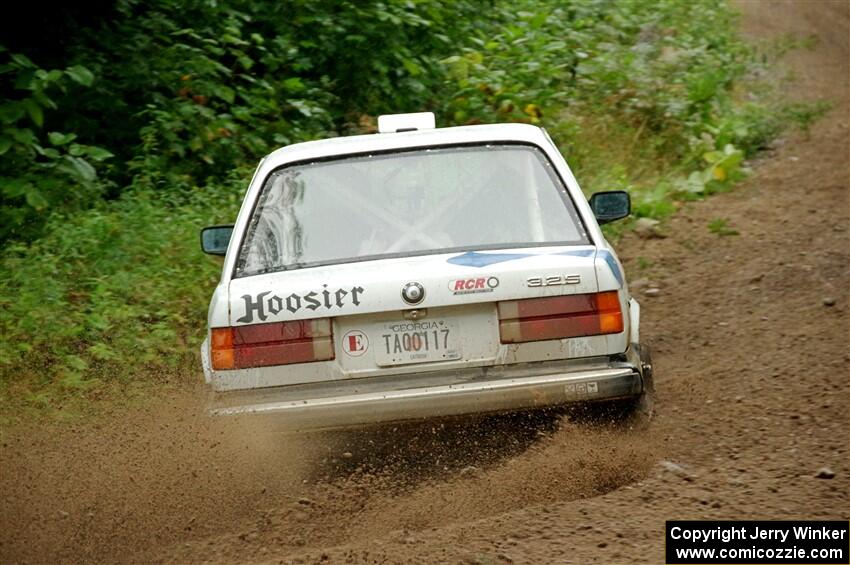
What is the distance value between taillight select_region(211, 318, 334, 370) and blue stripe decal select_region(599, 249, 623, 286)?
1.12 m

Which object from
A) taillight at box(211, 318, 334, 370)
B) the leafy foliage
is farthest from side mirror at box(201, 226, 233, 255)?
the leafy foliage

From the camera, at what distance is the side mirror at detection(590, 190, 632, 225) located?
5570 mm

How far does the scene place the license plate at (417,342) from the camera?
4.38m

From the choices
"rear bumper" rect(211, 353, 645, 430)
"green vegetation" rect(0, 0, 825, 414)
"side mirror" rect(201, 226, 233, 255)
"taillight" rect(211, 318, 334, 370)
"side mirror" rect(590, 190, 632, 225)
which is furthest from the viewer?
"green vegetation" rect(0, 0, 825, 414)

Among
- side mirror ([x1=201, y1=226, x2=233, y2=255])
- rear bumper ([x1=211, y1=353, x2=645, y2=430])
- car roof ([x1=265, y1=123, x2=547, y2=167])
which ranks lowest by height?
rear bumper ([x1=211, y1=353, x2=645, y2=430])

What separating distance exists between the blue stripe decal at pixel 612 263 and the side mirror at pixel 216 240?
1852mm

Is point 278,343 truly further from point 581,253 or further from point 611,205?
point 611,205

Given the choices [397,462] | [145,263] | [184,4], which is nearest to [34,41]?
[184,4]

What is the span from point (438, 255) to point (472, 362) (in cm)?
47

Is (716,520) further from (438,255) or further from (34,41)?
(34,41)

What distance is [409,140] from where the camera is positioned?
16.6ft

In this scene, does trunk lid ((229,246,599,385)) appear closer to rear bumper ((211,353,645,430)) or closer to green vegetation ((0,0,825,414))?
rear bumper ((211,353,645,430))

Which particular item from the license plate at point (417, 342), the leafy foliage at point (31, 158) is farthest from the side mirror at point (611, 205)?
the leafy foliage at point (31, 158)

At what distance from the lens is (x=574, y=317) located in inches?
173
